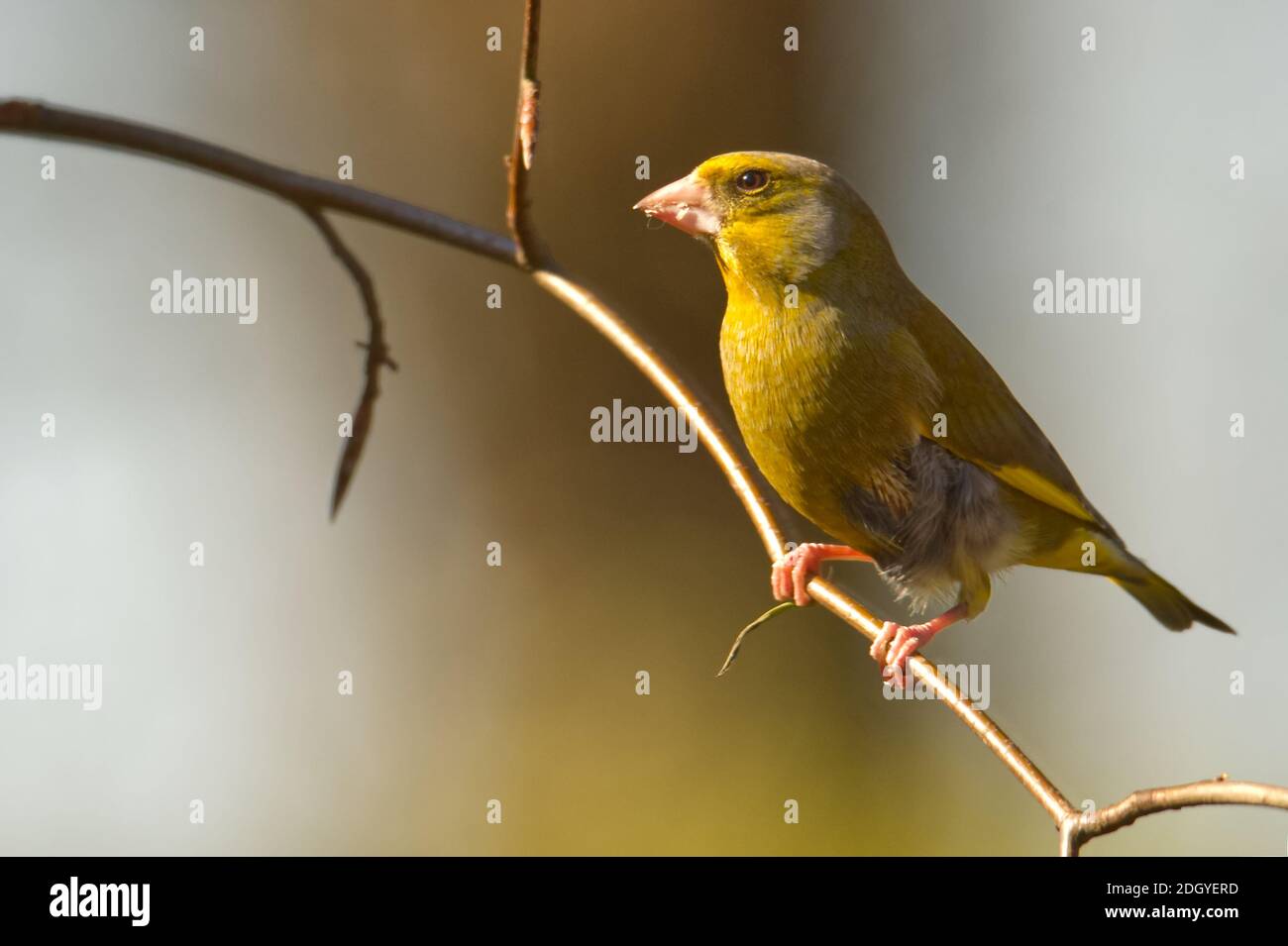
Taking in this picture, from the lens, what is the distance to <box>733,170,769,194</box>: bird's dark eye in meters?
3.39

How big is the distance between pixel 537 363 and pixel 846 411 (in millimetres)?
5838

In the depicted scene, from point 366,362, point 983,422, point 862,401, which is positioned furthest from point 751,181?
point 366,362

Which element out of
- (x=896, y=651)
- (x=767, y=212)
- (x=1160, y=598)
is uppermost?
(x=767, y=212)

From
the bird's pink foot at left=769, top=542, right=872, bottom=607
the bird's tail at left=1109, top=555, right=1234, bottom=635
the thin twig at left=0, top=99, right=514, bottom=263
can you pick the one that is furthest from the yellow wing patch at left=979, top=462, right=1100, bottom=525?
the thin twig at left=0, top=99, right=514, bottom=263

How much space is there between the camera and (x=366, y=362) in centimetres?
237

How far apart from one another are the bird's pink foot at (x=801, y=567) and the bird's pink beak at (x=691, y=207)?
90 centimetres

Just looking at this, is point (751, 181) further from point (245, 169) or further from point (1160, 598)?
point (1160, 598)

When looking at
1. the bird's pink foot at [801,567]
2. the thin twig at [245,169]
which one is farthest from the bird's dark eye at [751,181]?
the thin twig at [245,169]

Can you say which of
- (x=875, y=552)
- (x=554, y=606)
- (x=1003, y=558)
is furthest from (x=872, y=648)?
(x=554, y=606)

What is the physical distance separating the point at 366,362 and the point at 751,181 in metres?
1.42

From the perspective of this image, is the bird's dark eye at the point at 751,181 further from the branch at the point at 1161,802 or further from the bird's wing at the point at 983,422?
the branch at the point at 1161,802

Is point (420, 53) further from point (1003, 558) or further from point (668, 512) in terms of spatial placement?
point (1003, 558)

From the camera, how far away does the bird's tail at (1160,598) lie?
12.4ft

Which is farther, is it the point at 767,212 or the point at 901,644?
the point at 767,212
